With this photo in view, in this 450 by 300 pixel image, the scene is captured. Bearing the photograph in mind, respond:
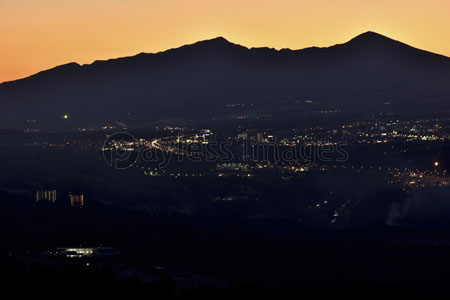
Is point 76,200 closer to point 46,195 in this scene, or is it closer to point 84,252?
point 46,195

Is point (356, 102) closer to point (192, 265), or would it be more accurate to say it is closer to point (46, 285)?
point (192, 265)

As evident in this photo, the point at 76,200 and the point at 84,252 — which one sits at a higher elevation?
the point at 84,252

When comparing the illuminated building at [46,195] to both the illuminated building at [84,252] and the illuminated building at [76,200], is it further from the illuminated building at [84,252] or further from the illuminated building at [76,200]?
the illuminated building at [84,252]

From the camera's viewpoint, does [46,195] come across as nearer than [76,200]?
No

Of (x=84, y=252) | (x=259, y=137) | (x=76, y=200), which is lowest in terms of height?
(x=76, y=200)

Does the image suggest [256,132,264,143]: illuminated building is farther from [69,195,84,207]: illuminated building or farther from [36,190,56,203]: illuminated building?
[69,195,84,207]: illuminated building

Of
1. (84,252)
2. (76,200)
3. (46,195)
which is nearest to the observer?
(84,252)

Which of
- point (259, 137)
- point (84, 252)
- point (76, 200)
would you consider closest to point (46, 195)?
point (76, 200)
